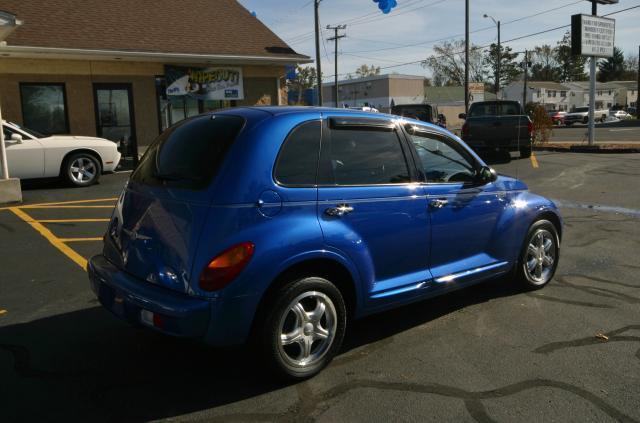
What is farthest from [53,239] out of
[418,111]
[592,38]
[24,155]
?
[592,38]

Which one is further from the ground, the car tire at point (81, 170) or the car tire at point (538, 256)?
the car tire at point (81, 170)

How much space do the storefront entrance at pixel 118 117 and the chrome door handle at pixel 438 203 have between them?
504 inches

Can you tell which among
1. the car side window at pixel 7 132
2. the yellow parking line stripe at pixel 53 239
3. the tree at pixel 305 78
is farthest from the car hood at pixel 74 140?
the tree at pixel 305 78

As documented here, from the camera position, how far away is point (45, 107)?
14.6m

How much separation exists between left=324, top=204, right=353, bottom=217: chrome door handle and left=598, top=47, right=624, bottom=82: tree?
12959cm

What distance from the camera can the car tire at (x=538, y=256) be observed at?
5105mm

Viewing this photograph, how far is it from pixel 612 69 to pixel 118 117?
124 m

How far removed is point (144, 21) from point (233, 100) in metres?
3.53

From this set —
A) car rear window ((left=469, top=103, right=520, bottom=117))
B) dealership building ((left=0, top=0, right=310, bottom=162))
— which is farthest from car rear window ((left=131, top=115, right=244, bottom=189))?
car rear window ((left=469, top=103, right=520, bottom=117))

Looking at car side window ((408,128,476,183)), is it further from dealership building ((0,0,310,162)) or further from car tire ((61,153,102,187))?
dealership building ((0,0,310,162))

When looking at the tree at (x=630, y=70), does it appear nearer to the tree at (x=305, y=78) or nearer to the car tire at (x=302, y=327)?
the tree at (x=305, y=78)

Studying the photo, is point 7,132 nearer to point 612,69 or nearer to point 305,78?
point 305,78

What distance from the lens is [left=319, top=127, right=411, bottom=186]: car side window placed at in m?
3.69

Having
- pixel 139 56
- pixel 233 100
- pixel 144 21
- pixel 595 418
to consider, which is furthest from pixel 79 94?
pixel 595 418
